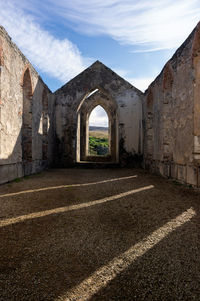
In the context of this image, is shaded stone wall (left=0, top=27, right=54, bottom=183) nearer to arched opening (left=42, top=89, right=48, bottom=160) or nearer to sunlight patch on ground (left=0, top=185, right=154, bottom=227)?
arched opening (left=42, top=89, right=48, bottom=160)

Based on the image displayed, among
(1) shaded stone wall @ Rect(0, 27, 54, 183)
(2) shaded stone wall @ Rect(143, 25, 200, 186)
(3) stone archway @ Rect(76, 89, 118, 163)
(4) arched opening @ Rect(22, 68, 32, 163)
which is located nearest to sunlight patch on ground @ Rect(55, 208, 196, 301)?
(2) shaded stone wall @ Rect(143, 25, 200, 186)

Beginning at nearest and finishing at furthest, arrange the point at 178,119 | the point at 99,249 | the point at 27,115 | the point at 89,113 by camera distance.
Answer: the point at 99,249 < the point at 178,119 < the point at 27,115 < the point at 89,113

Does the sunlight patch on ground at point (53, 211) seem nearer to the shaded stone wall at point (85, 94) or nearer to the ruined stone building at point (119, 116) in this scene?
the ruined stone building at point (119, 116)

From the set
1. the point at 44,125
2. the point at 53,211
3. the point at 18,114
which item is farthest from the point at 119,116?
the point at 53,211

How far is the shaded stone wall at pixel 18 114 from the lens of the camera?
4.78 meters

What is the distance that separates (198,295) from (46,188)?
145 inches

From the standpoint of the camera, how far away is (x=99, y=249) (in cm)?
181

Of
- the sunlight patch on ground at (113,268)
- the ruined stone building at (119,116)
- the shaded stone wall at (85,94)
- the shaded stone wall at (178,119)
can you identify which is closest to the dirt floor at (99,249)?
the sunlight patch on ground at (113,268)

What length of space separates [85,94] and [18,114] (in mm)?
4676

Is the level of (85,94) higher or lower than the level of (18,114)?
higher

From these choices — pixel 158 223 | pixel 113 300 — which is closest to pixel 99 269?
pixel 113 300

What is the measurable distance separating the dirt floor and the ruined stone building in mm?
2008

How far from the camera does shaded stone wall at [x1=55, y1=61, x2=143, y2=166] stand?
9.34 m

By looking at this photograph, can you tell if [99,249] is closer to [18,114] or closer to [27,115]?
[18,114]
